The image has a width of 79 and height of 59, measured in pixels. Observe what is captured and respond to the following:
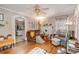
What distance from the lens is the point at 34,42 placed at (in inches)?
79.4

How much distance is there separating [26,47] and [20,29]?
0.29 m

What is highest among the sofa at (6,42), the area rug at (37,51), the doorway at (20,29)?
the doorway at (20,29)

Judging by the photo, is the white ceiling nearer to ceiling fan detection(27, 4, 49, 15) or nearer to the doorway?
ceiling fan detection(27, 4, 49, 15)

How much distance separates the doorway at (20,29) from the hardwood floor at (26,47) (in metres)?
0.08

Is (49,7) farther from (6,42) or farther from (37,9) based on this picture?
(6,42)

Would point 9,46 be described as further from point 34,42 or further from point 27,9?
point 27,9

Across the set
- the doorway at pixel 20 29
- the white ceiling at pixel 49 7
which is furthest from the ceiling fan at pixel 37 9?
the doorway at pixel 20 29

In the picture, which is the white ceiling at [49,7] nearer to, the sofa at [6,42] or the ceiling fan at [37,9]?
the ceiling fan at [37,9]

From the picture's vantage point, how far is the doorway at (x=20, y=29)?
78.6 inches

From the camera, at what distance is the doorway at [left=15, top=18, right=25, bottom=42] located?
1997mm

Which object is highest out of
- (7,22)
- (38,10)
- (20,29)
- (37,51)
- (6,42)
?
(38,10)

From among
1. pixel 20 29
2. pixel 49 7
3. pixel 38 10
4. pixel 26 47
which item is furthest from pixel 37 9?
pixel 26 47

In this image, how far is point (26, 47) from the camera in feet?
6.56

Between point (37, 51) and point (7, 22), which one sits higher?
point (7, 22)
